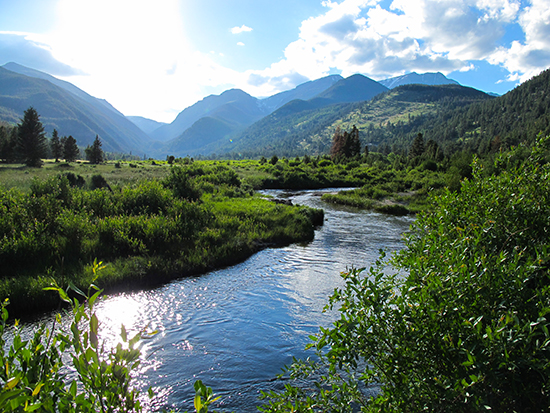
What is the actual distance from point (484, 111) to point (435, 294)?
245946 millimetres

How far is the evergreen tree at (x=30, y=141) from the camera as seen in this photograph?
155ft

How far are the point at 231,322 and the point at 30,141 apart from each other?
5556 centimetres

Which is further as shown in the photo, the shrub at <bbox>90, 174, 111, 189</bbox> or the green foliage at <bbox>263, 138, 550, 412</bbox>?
the shrub at <bbox>90, 174, 111, 189</bbox>

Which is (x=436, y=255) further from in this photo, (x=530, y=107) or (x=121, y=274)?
(x=530, y=107)

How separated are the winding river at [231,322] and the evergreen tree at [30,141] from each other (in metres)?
46.8

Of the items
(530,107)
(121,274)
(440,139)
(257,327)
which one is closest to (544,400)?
(257,327)

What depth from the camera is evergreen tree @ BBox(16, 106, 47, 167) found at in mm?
47344

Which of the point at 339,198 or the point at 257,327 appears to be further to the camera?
the point at 339,198

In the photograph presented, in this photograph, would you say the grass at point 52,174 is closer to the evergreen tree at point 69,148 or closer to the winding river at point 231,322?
the winding river at point 231,322

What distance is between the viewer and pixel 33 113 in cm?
5294

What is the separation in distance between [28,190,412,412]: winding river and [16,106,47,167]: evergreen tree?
46.8 metres

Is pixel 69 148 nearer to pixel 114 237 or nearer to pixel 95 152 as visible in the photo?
pixel 95 152

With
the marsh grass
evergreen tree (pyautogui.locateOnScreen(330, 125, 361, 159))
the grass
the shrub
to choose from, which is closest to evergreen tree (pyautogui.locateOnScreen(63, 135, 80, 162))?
the grass

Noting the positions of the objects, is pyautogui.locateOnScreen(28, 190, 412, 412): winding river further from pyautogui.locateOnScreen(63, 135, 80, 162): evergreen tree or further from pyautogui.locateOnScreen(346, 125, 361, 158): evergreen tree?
pyautogui.locateOnScreen(346, 125, 361, 158): evergreen tree
